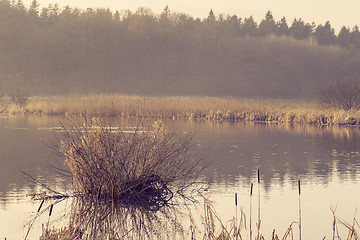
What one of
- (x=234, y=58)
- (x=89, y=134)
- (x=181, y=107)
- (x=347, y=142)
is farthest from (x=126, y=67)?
(x=89, y=134)

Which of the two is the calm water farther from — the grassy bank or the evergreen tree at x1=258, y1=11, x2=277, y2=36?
the evergreen tree at x1=258, y1=11, x2=277, y2=36

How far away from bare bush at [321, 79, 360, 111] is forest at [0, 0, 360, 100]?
124 feet

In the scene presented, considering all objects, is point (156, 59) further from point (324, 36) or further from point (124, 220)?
point (124, 220)

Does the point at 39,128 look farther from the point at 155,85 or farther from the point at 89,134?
the point at 155,85

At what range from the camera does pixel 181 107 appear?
38.8 meters

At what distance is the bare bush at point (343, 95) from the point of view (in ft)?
Result: 118

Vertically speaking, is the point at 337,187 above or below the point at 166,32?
below

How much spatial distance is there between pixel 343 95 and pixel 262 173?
22.7 m

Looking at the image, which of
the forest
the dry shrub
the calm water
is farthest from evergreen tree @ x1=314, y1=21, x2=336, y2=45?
the dry shrub

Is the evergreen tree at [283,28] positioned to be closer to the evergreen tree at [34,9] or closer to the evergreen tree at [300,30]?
the evergreen tree at [300,30]

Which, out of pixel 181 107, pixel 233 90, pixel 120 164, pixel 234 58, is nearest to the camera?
pixel 120 164

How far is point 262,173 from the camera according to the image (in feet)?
49.5

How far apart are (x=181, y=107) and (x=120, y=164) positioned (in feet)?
92.6

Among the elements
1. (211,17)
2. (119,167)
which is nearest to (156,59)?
(211,17)
